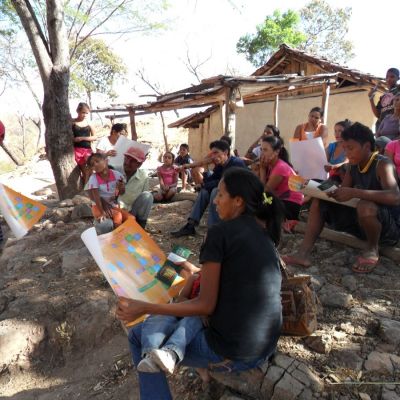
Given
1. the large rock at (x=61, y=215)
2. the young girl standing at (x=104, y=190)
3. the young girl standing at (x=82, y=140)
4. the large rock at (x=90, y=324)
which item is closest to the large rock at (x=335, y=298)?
the large rock at (x=90, y=324)

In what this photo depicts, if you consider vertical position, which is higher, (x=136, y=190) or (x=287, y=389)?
(x=136, y=190)

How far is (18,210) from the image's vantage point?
3.59 meters

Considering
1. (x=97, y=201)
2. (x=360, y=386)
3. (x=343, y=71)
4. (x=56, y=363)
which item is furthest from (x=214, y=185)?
(x=343, y=71)

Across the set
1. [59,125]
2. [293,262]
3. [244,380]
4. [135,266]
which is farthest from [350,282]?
[59,125]

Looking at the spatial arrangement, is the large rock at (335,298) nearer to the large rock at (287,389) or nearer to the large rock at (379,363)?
the large rock at (379,363)

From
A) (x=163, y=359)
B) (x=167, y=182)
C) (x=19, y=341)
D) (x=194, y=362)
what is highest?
(x=163, y=359)

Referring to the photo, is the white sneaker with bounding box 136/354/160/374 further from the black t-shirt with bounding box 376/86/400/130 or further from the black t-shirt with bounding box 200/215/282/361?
the black t-shirt with bounding box 376/86/400/130

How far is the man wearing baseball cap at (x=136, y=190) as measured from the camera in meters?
4.16

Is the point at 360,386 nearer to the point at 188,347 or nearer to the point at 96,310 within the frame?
the point at 188,347

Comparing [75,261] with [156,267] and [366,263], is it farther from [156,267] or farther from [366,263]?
[366,263]

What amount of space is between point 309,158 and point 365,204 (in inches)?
43.2

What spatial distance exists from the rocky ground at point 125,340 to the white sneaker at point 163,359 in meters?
0.55

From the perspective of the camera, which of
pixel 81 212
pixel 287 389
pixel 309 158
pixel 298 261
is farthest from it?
pixel 81 212

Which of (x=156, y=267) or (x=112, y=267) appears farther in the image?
(x=156, y=267)
